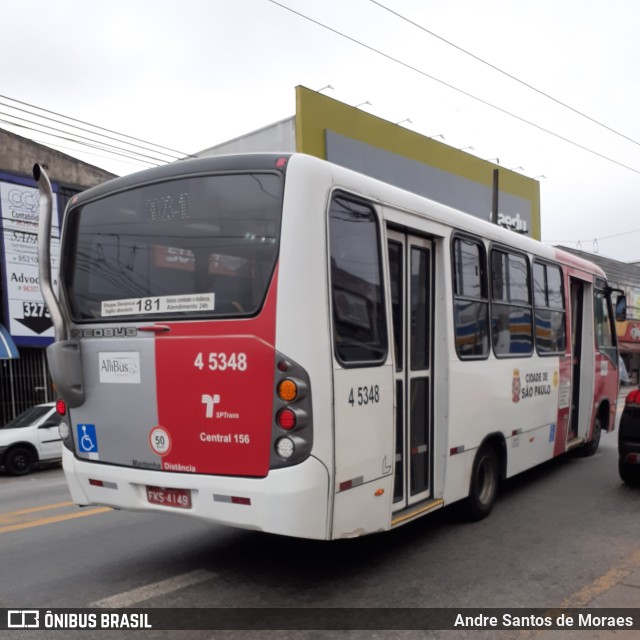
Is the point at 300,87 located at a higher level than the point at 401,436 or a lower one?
higher

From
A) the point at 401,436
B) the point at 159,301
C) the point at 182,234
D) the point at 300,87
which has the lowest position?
the point at 401,436

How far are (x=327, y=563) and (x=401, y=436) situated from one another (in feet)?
3.99

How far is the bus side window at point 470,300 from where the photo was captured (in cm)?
631

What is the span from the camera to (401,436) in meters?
5.48

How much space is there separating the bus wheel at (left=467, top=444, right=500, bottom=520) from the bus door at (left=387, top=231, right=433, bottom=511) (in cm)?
88

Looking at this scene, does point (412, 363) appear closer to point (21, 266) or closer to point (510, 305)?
point (510, 305)

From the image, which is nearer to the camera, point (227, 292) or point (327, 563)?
point (227, 292)

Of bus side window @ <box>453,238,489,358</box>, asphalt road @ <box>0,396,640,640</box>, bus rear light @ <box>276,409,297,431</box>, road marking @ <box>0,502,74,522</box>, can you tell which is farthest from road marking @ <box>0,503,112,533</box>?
bus side window @ <box>453,238,489,358</box>

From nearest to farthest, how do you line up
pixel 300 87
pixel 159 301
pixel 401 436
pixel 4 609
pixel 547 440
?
pixel 4 609 < pixel 159 301 < pixel 401 436 < pixel 547 440 < pixel 300 87

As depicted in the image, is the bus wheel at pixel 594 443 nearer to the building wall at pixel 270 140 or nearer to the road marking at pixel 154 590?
the road marking at pixel 154 590

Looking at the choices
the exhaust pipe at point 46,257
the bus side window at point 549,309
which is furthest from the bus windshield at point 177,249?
the bus side window at point 549,309

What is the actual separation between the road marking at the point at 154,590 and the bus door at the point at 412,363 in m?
1.65

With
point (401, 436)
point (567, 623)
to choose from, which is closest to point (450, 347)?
point (401, 436)

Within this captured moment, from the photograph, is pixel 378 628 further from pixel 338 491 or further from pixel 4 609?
pixel 4 609
